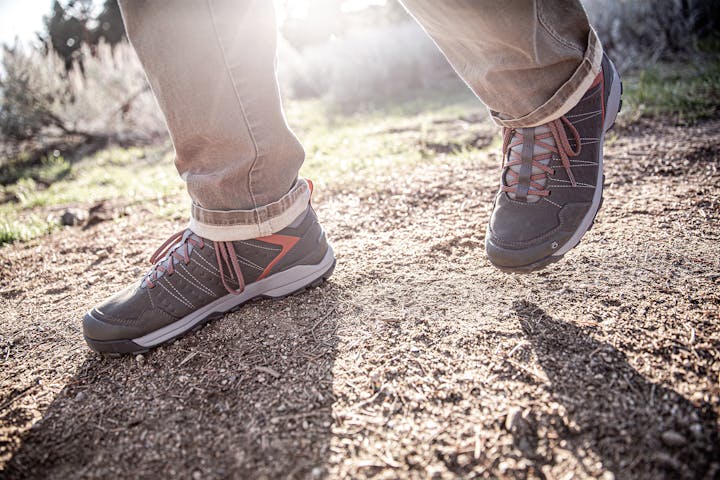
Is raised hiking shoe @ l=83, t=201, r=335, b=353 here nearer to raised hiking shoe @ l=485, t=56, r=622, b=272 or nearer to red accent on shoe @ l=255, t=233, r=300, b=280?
red accent on shoe @ l=255, t=233, r=300, b=280

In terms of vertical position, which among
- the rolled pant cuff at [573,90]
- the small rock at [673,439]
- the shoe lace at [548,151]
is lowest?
the small rock at [673,439]

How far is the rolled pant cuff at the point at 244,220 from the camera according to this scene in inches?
43.4

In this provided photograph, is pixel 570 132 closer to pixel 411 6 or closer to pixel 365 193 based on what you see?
pixel 411 6

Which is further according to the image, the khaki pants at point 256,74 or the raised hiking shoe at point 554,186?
the raised hiking shoe at point 554,186

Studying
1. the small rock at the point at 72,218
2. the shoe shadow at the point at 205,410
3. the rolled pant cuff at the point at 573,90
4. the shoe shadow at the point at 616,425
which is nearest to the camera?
the shoe shadow at the point at 616,425

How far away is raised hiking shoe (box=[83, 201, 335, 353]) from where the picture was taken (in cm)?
112

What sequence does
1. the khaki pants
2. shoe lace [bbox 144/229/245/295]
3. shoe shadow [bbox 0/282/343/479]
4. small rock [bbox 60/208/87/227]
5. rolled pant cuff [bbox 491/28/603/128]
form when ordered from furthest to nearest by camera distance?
small rock [bbox 60/208/87/227] → shoe lace [bbox 144/229/245/295] → rolled pant cuff [bbox 491/28/603/128] → the khaki pants → shoe shadow [bbox 0/282/343/479]

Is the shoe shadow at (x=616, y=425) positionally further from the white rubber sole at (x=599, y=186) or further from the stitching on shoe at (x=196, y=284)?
the stitching on shoe at (x=196, y=284)

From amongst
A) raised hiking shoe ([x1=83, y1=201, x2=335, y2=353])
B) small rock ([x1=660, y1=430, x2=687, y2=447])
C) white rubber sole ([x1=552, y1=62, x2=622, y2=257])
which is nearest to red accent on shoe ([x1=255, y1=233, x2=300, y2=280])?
raised hiking shoe ([x1=83, y1=201, x2=335, y2=353])

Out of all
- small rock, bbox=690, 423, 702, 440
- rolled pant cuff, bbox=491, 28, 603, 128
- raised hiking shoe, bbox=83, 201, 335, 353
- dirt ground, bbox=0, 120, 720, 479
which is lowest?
small rock, bbox=690, 423, 702, 440

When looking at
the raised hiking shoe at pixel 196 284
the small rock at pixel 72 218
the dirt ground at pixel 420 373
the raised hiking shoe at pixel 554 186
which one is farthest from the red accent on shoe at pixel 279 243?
the small rock at pixel 72 218

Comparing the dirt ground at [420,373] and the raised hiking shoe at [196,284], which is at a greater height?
the raised hiking shoe at [196,284]

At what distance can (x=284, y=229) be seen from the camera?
46.7 inches

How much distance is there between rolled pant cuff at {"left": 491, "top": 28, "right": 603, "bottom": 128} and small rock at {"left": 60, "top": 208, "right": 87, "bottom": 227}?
2.27 meters
